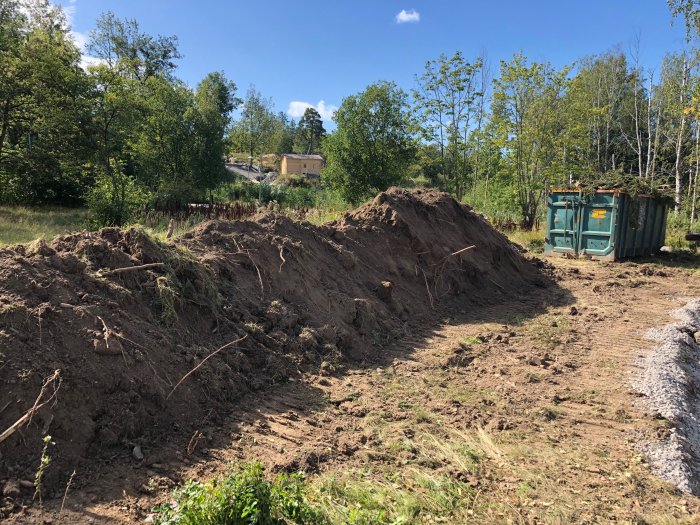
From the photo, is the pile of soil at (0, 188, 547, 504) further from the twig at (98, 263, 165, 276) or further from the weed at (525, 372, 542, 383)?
the weed at (525, 372, 542, 383)

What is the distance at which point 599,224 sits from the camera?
13.0m

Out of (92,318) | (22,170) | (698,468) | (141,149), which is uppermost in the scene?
(141,149)

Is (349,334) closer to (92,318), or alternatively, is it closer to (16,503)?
(92,318)

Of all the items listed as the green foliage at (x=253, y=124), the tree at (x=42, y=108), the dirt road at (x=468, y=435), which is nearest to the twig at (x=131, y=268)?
the dirt road at (x=468, y=435)

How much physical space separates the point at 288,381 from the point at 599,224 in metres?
11.2

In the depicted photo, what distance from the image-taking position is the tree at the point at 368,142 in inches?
717

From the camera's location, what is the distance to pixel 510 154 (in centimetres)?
1911

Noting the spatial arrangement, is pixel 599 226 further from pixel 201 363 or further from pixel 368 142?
pixel 201 363

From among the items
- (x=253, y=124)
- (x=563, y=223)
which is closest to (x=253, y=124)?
(x=253, y=124)

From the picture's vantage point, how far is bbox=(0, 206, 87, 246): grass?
38.1ft

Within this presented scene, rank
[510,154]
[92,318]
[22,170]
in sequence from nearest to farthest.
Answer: [92,318], [22,170], [510,154]

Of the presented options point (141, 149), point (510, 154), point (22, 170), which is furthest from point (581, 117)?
point (22, 170)

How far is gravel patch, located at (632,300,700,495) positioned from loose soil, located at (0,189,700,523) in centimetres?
14

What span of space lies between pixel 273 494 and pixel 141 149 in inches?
861
